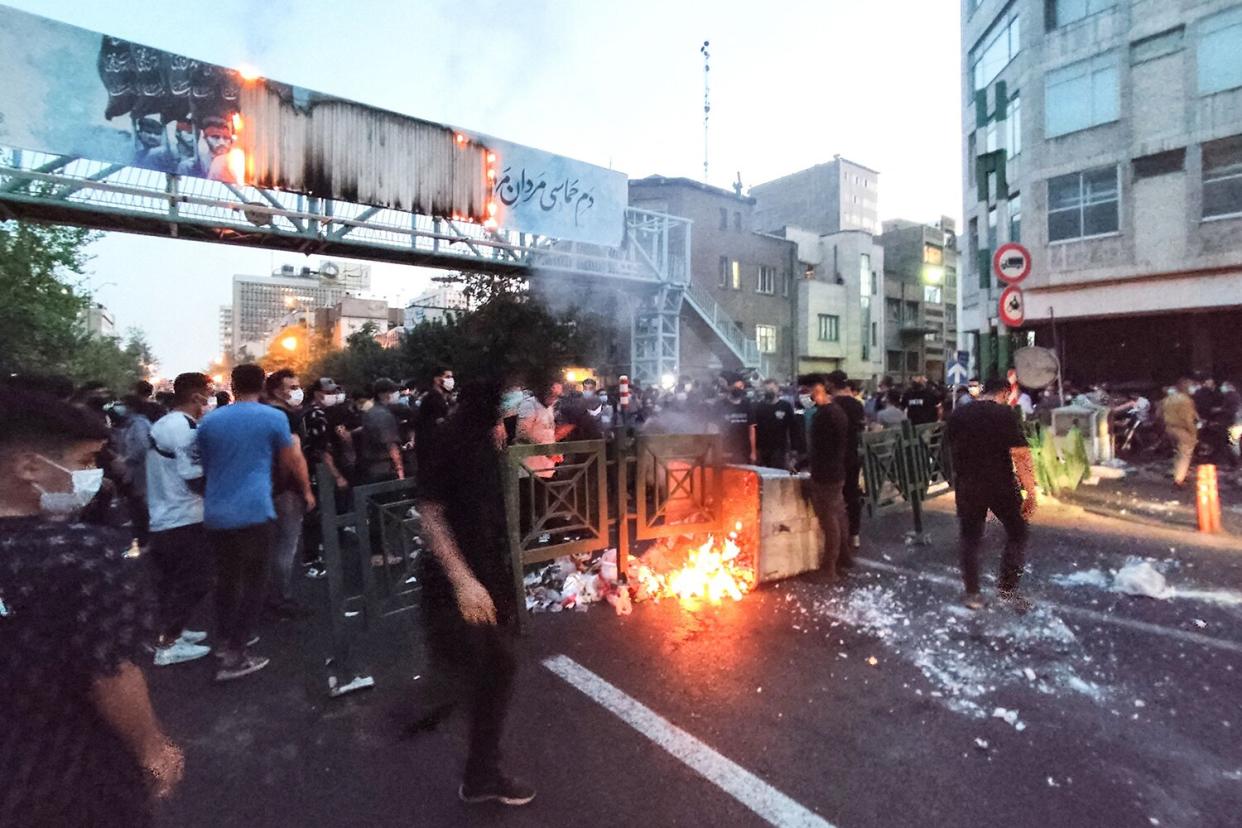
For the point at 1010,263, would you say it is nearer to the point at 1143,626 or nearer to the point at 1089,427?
the point at 1089,427

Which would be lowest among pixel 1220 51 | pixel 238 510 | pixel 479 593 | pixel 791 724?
pixel 791 724

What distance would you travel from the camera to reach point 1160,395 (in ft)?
61.7

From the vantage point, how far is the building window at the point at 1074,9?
60.2 feet

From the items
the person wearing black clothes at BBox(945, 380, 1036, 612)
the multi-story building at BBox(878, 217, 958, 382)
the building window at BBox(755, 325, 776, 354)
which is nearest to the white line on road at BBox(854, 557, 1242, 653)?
the person wearing black clothes at BBox(945, 380, 1036, 612)

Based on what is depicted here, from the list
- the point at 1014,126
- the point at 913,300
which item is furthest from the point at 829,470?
the point at 913,300

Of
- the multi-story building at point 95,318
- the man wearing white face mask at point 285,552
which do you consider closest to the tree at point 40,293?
the multi-story building at point 95,318

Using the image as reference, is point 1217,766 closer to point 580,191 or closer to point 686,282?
point 580,191

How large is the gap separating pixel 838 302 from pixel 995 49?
54.9 ft

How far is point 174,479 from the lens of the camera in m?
4.46

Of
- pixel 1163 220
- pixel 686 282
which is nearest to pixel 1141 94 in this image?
pixel 1163 220

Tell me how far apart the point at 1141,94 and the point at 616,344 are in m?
17.7

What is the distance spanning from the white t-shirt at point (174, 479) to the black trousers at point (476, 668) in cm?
257

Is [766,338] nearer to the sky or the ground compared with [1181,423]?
nearer to the sky

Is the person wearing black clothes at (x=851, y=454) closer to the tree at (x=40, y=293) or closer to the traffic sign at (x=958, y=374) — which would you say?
the traffic sign at (x=958, y=374)
